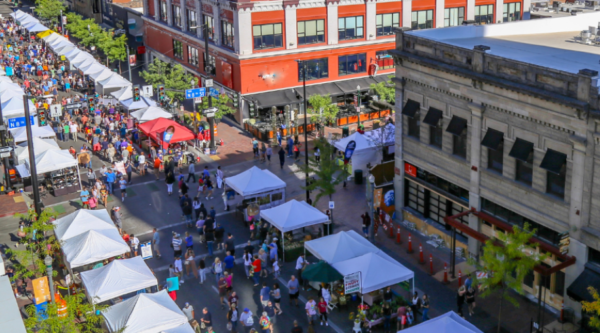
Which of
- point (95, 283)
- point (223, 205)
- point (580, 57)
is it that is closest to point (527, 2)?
point (580, 57)

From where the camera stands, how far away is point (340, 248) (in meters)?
28.0

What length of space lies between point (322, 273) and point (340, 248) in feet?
5.68

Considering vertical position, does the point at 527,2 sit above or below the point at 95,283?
above

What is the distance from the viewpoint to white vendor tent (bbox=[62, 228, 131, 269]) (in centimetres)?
2838

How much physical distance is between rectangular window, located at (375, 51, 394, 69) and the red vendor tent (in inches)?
762

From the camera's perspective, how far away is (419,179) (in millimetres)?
33219

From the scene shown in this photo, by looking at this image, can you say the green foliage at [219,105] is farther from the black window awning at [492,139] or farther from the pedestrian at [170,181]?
the black window awning at [492,139]

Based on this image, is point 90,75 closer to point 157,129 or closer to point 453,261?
point 157,129

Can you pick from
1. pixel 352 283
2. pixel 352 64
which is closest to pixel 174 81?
pixel 352 64

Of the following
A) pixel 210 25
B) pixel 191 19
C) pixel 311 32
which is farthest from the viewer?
pixel 191 19

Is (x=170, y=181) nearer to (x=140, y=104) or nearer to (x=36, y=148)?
(x=36, y=148)

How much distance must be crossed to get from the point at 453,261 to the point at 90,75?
132ft

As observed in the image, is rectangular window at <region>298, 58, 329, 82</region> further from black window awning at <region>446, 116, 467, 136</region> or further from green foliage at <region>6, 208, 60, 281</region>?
green foliage at <region>6, 208, 60, 281</region>

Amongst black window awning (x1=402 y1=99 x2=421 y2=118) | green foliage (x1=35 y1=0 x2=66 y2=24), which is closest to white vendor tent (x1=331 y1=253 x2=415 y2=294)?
black window awning (x1=402 y1=99 x2=421 y2=118)
